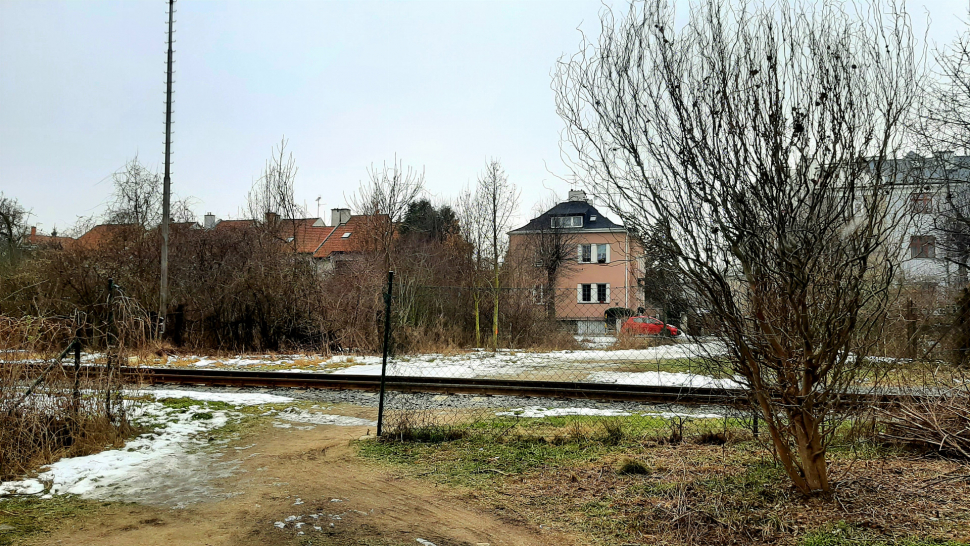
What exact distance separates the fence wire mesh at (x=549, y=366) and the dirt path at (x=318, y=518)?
5.86ft

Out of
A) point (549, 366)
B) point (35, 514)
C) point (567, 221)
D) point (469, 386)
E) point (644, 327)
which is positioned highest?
point (567, 221)

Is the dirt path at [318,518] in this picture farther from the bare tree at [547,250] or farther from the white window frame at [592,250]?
the white window frame at [592,250]

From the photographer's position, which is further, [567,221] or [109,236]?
[567,221]

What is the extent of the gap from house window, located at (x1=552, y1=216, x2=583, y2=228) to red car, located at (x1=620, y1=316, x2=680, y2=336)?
29.7 metres

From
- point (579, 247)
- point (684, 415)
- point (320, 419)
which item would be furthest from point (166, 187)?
point (579, 247)

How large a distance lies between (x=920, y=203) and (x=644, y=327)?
17.0 ft

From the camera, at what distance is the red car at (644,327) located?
8.11 metres

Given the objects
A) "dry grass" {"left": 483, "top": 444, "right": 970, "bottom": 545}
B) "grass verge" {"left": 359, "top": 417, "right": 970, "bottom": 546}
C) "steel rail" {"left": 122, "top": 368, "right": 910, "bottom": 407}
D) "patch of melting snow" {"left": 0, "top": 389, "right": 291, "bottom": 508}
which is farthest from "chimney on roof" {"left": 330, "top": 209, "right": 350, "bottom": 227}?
"dry grass" {"left": 483, "top": 444, "right": 970, "bottom": 545}

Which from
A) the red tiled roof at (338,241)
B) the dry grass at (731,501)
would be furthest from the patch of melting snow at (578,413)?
the red tiled roof at (338,241)

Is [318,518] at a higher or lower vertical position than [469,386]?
lower

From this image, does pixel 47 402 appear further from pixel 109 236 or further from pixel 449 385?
pixel 109 236

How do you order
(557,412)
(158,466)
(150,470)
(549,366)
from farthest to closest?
(549,366), (557,412), (158,466), (150,470)

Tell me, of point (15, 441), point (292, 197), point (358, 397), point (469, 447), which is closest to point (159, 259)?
point (292, 197)

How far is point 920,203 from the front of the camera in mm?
4559
